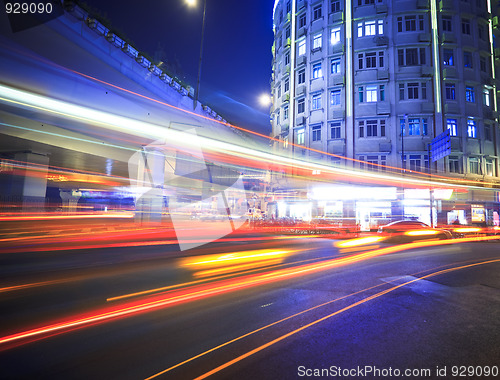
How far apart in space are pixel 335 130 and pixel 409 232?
1476cm

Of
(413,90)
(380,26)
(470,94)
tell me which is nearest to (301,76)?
(380,26)

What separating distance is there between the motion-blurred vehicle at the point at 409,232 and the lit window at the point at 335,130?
529 inches

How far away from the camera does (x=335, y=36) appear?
1216 inches

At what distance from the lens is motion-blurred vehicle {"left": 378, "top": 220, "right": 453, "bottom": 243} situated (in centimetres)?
1806

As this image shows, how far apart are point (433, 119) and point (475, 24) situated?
11861 millimetres

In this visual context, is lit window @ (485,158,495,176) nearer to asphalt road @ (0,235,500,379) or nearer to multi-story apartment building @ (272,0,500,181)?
multi-story apartment building @ (272,0,500,181)

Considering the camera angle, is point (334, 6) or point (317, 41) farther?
point (317, 41)

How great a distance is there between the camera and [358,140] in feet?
94.4

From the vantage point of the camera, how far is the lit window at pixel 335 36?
30672 millimetres

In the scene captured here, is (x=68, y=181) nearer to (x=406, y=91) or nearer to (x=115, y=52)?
(x=115, y=52)

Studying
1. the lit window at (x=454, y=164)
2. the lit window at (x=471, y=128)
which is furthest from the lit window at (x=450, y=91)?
the lit window at (x=454, y=164)

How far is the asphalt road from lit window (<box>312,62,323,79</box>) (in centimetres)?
2687

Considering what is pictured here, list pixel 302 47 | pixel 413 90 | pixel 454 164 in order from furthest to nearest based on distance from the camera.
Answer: pixel 302 47
pixel 413 90
pixel 454 164

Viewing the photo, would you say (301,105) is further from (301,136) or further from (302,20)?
(302,20)
